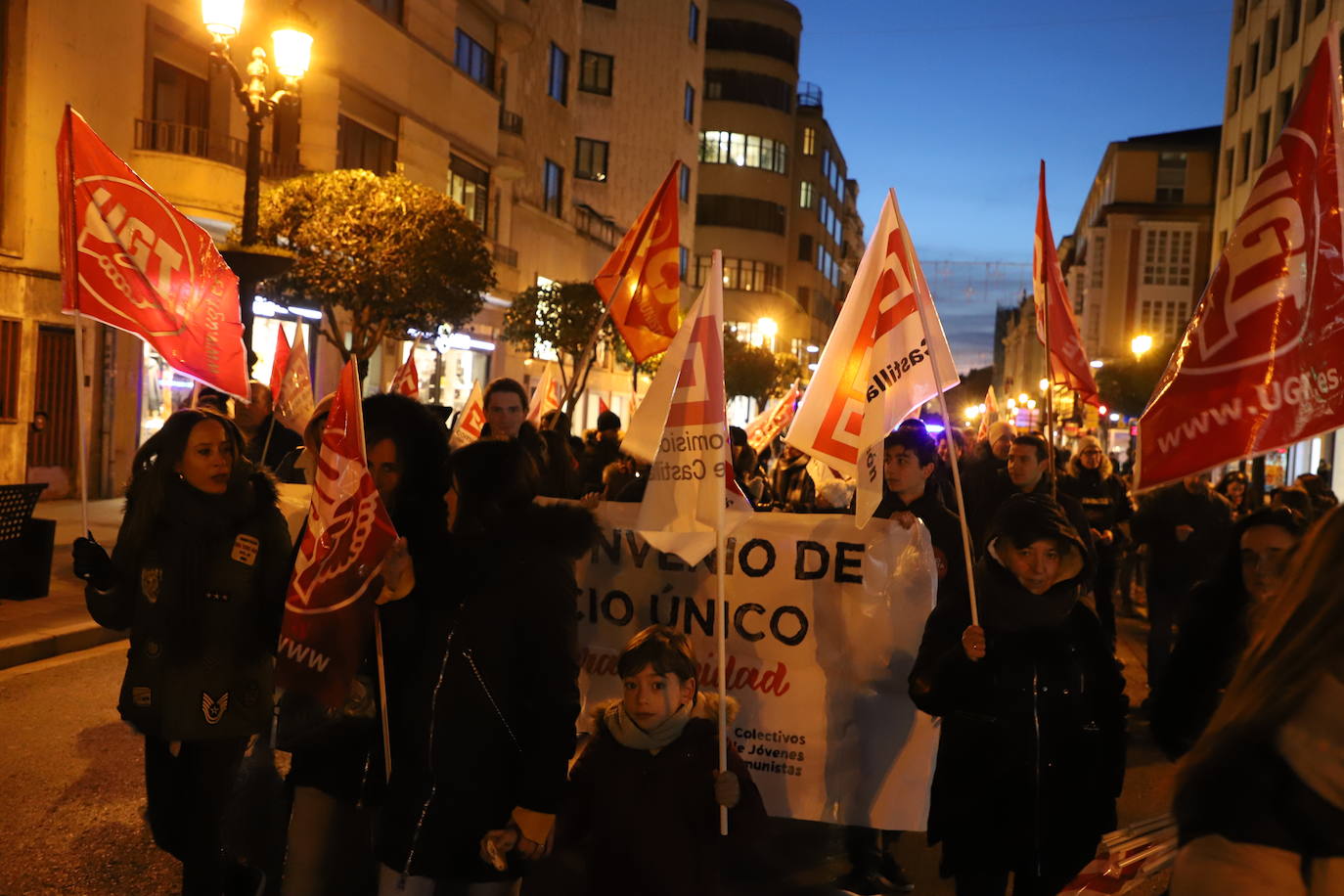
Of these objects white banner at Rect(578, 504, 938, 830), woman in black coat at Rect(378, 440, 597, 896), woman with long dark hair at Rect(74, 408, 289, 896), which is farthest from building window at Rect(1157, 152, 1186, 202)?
woman in black coat at Rect(378, 440, 597, 896)

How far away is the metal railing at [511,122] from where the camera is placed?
107 ft

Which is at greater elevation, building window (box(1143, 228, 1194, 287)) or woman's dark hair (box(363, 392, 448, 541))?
building window (box(1143, 228, 1194, 287))

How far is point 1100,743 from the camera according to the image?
370 centimetres

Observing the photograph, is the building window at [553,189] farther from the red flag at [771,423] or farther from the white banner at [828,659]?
the white banner at [828,659]

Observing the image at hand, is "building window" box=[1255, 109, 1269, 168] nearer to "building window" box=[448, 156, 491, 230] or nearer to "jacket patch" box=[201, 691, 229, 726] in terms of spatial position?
"building window" box=[448, 156, 491, 230]

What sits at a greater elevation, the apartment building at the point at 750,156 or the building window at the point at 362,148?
the apartment building at the point at 750,156

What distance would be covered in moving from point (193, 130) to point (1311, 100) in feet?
62.9

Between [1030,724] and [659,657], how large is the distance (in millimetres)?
1174

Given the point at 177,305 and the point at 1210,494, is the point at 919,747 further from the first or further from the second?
the point at 1210,494

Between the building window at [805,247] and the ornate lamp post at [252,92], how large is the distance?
2358 inches

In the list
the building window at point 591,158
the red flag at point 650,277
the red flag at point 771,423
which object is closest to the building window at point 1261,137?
the building window at point 591,158

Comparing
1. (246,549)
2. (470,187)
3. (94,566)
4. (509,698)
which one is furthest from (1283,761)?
(470,187)

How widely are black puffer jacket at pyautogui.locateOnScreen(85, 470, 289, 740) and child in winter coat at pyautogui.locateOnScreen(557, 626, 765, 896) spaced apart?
117 cm

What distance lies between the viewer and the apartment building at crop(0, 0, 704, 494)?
1770 centimetres
